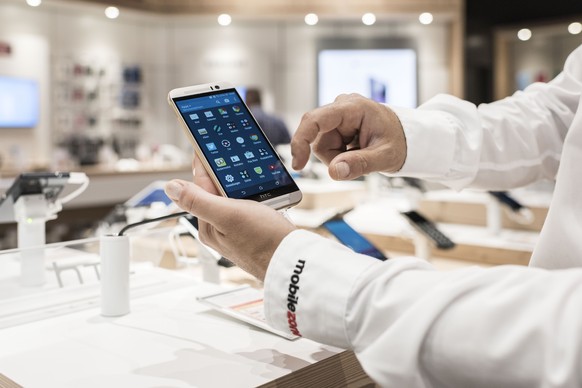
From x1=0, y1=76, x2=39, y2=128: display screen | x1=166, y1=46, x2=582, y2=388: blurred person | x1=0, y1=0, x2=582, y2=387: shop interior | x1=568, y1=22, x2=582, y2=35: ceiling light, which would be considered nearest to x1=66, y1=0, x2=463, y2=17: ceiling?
x1=0, y1=0, x2=582, y2=387: shop interior

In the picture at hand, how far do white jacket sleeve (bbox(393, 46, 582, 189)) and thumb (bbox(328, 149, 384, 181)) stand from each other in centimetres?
9

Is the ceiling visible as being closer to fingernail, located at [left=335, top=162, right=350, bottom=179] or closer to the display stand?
the display stand

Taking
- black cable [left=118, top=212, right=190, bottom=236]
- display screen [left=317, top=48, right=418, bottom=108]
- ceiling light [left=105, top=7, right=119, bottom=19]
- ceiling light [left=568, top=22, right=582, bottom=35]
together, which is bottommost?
black cable [left=118, top=212, right=190, bottom=236]

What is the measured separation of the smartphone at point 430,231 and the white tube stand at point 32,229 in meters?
1.16

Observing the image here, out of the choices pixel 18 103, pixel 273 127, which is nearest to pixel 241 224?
pixel 273 127

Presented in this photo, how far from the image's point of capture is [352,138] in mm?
1084

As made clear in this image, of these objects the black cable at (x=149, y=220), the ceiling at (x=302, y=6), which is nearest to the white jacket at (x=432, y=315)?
the black cable at (x=149, y=220)

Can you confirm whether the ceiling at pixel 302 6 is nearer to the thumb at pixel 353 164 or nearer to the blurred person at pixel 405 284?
the blurred person at pixel 405 284

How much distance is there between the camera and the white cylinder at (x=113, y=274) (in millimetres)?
1135

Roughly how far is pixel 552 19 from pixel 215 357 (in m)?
6.30

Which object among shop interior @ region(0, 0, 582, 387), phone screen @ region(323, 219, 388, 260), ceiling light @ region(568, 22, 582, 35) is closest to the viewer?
phone screen @ region(323, 219, 388, 260)

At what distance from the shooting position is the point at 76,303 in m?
1.21

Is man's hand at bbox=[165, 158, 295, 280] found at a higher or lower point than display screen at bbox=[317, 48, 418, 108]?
lower

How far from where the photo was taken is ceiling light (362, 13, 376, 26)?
6.43 meters
